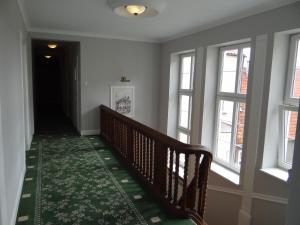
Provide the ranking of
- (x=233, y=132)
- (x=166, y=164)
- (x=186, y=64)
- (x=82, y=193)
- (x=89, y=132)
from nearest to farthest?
(x=166, y=164), (x=82, y=193), (x=233, y=132), (x=89, y=132), (x=186, y=64)

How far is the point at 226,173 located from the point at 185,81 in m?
2.52

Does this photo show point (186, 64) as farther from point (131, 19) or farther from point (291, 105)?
point (291, 105)

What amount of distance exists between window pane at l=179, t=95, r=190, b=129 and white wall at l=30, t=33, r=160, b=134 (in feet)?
2.66

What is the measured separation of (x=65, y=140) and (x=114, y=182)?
238 cm

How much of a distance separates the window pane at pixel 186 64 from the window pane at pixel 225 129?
147cm

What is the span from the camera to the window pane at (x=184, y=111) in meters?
5.97

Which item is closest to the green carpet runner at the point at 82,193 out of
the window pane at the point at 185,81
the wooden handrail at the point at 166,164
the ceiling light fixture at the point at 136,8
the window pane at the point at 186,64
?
the wooden handrail at the point at 166,164

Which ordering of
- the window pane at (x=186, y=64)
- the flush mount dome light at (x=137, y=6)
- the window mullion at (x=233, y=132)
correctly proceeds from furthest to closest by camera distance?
the window pane at (x=186, y=64) < the window mullion at (x=233, y=132) < the flush mount dome light at (x=137, y=6)

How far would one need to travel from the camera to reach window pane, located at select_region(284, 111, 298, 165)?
3.46m

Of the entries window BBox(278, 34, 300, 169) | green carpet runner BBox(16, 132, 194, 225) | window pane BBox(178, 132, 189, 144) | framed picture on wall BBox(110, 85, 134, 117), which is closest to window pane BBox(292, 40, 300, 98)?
window BBox(278, 34, 300, 169)

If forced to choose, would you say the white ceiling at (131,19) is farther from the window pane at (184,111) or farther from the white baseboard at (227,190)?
the white baseboard at (227,190)

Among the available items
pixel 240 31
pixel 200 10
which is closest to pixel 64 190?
pixel 200 10

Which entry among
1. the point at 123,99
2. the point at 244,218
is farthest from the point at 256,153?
the point at 123,99

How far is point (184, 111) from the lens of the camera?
6133mm
